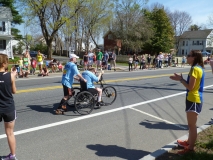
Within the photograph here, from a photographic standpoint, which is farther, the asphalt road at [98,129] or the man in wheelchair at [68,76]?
the man in wheelchair at [68,76]

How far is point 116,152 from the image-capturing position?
424 centimetres

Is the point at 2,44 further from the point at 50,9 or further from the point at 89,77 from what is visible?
the point at 89,77

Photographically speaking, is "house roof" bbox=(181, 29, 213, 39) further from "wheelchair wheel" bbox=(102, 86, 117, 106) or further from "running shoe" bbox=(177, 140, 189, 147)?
"running shoe" bbox=(177, 140, 189, 147)

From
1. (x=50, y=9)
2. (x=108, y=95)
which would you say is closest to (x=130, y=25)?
(x=50, y=9)

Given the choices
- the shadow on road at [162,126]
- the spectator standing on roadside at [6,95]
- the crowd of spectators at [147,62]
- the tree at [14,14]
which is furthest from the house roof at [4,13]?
the spectator standing on roadside at [6,95]

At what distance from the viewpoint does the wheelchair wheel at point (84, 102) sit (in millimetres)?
6445

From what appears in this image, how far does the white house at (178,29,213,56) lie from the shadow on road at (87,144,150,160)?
244 ft

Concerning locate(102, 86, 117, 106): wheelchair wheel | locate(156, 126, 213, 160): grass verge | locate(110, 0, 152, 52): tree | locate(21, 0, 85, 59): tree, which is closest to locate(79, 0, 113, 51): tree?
locate(110, 0, 152, 52): tree

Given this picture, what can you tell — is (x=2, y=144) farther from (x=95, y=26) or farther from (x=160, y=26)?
(x=160, y=26)

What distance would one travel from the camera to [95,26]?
43.1 m

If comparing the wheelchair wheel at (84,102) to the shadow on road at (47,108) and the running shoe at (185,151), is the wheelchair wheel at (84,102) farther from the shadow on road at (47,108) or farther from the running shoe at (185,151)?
the running shoe at (185,151)

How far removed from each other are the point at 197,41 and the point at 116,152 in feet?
255

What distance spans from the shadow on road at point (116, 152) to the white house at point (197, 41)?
244 feet

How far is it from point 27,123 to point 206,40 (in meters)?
76.5
